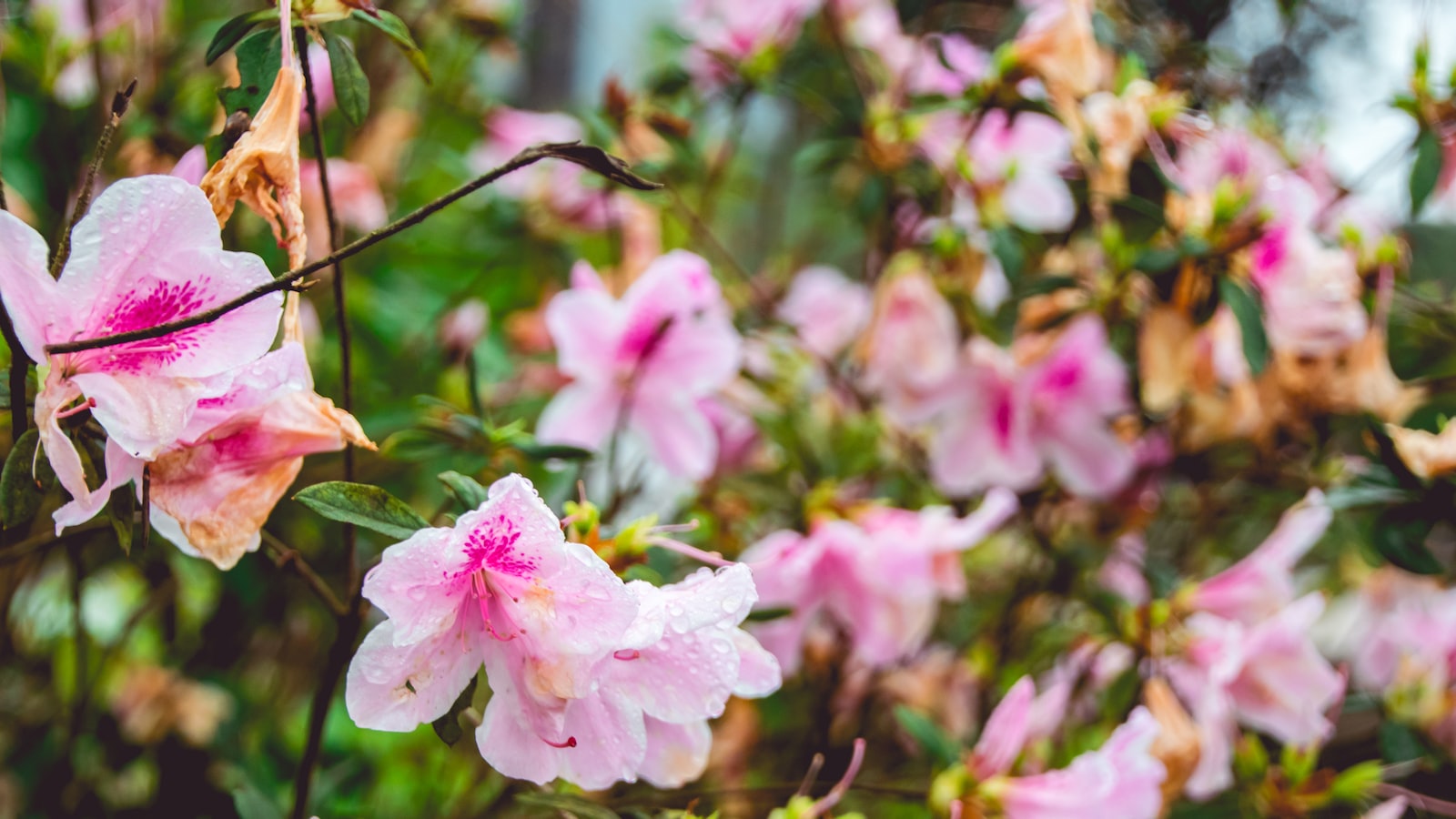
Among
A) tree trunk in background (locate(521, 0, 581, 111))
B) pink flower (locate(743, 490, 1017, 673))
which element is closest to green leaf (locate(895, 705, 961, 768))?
pink flower (locate(743, 490, 1017, 673))

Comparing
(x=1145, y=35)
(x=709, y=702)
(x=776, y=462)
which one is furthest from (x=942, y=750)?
(x=1145, y=35)

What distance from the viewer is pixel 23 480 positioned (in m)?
0.49

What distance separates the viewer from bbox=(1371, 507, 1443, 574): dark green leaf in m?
0.90

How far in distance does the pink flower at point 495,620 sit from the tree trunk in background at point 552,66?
190 centimetres

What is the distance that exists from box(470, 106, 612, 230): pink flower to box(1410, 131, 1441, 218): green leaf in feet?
2.52

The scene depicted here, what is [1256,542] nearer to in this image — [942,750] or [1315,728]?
[1315,728]

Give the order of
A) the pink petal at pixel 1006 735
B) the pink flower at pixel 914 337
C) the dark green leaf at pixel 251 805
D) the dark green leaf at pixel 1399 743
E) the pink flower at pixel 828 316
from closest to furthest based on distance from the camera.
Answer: the dark green leaf at pixel 251 805
the pink petal at pixel 1006 735
the dark green leaf at pixel 1399 743
the pink flower at pixel 914 337
the pink flower at pixel 828 316

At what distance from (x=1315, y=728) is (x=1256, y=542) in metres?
0.81

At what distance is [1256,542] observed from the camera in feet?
5.64

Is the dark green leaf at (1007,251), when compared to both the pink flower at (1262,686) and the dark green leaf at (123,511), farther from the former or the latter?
the dark green leaf at (123,511)

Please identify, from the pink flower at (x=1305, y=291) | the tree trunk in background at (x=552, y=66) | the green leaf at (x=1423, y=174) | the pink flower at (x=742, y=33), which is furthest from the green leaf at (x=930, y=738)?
the tree trunk in background at (x=552, y=66)

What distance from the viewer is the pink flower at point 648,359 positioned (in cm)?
99

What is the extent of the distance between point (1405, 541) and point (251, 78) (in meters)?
0.92

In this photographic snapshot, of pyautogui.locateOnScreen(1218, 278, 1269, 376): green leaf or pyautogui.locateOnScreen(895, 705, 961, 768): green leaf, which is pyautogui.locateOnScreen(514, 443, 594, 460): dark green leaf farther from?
pyautogui.locateOnScreen(1218, 278, 1269, 376): green leaf
